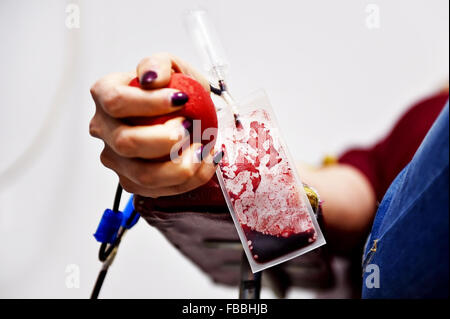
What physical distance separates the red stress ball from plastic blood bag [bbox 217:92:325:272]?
36mm

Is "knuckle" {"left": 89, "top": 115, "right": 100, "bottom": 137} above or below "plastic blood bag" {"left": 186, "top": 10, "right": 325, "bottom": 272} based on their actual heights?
above

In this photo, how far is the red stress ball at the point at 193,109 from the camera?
11.0 inches

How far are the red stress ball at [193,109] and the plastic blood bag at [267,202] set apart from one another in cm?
4

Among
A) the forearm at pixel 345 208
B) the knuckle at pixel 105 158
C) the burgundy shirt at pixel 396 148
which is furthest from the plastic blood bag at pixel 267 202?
the burgundy shirt at pixel 396 148

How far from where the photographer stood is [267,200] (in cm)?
32

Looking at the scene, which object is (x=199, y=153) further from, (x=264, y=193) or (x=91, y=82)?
(x=91, y=82)

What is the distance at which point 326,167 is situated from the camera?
822 mm

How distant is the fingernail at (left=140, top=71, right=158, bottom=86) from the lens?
273 mm

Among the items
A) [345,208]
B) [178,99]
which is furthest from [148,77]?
[345,208]

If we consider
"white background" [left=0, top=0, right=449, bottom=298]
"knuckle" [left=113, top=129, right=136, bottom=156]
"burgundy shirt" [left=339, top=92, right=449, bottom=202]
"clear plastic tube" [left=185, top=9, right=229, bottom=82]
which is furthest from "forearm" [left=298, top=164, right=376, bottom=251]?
"knuckle" [left=113, top=129, right=136, bottom=156]

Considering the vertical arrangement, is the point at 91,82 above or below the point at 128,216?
above

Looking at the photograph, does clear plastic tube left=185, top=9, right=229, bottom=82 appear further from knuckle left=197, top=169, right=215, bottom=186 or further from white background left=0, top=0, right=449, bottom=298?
white background left=0, top=0, right=449, bottom=298

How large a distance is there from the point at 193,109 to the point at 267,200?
0.11 meters

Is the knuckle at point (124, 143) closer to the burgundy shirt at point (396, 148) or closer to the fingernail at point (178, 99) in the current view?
the fingernail at point (178, 99)
